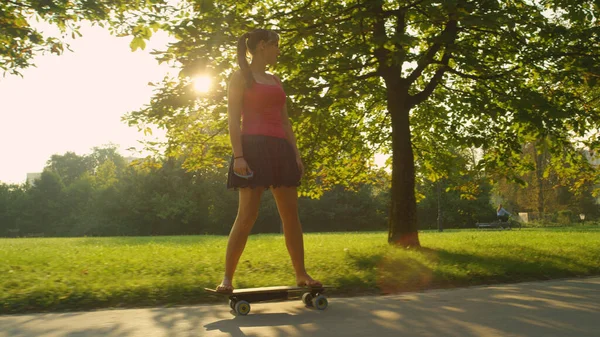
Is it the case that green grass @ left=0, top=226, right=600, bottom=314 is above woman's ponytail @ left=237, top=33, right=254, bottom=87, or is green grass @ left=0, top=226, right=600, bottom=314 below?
below

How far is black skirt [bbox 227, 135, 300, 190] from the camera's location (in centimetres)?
462

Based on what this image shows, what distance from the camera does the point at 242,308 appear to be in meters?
4.34

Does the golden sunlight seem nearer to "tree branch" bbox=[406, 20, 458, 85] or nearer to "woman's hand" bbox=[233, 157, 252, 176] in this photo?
"tree branch" bbox=[406, 20, 458, 85]

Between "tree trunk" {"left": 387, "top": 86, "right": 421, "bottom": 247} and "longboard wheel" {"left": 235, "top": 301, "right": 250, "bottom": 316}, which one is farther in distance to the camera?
"tree trunk" {"left": 387, "top": 86, "right": 421, "bottom": 247}

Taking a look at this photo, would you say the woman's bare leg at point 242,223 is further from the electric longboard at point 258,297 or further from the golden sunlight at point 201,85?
the golden sunlight at point 201,85

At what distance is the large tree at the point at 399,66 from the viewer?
9.41m

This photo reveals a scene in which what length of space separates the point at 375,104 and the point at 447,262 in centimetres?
730

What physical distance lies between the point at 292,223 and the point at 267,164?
1.82ft

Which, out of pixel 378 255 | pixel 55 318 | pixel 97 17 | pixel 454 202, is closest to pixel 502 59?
pixel 378 255

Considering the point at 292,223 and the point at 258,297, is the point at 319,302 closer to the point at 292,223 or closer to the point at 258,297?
the point at 258,297

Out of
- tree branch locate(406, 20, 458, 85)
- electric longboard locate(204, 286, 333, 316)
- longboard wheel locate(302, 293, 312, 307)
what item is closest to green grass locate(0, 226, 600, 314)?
electric longboard locate(204, 286, 333, 316)

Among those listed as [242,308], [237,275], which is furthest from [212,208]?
[242,308]

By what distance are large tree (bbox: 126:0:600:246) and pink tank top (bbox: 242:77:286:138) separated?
441 centimetres

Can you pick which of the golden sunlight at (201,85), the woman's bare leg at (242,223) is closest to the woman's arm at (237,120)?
the woman's bare leg at (242,223)
